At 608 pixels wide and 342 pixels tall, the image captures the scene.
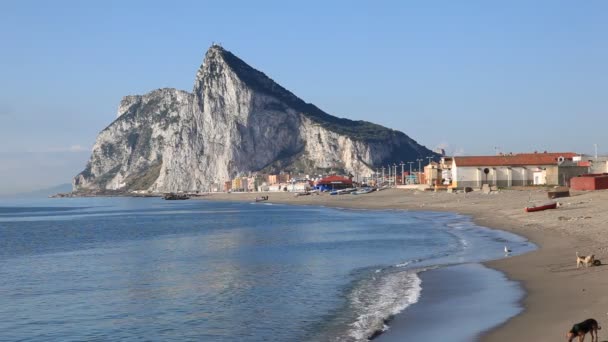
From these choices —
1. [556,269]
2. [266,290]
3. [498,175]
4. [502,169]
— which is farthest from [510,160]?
[266,290]

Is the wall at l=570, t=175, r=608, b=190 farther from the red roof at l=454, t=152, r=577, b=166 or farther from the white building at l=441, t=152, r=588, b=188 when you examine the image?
the red roof at l=454, t=152, r=577, b=166

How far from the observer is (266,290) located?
29844 mm

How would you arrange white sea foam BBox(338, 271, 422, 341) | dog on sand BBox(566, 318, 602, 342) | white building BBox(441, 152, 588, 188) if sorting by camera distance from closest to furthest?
dog on sand BBox(566, 318, 602, 342) < white sea foam BBox(338, 271, 422, 341) < white building BBox(441, 152, 588, 188)

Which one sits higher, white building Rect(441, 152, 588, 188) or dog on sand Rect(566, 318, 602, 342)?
white building Rect(441, 152, 588, 188)

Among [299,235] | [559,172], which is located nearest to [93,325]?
[299,235]

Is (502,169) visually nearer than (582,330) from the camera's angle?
No

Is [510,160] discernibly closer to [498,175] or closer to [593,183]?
[498,175]

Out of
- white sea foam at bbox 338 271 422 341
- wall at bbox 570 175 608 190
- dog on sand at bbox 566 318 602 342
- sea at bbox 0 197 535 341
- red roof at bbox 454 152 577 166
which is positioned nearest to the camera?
dog on sand at bbox 566 318 602 342

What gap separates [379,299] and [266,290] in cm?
545

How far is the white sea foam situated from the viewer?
2128 centimetres

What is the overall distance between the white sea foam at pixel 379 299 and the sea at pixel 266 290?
1.7 inches

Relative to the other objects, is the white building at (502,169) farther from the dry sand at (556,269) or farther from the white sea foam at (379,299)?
the white sea foam at (379,299)

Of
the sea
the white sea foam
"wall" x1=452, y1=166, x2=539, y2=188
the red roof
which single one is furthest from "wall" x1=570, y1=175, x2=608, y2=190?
the white sea foam

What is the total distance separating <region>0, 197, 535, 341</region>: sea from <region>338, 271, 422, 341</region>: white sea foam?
0.04 m
